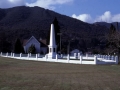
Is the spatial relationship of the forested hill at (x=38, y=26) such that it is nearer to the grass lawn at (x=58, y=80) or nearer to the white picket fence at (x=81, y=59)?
the white picket fence at (x=81, y=59)

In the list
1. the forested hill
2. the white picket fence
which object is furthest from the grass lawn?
the forested hill

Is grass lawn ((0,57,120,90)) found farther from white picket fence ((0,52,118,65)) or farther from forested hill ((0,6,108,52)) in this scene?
forested hill ((0,6,108,52))

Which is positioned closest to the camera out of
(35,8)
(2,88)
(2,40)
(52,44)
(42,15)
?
(2,88)

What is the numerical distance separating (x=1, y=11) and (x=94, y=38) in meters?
70.7

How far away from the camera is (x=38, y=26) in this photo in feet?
438

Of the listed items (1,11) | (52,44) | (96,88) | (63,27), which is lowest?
(96,88)

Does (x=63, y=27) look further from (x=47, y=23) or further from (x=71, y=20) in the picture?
(x=71, y=20)

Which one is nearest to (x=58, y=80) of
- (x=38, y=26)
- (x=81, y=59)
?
(x=81, y=59)

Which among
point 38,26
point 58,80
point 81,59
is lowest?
point 58,80

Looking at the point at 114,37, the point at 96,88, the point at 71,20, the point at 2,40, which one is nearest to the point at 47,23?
the point at 71,20

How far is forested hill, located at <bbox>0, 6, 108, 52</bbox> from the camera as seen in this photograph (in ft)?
392

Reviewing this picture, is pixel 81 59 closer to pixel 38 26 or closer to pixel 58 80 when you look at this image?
pixel 58 80

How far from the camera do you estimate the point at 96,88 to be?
13.5 metres

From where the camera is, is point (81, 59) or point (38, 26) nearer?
point (81, 59)
